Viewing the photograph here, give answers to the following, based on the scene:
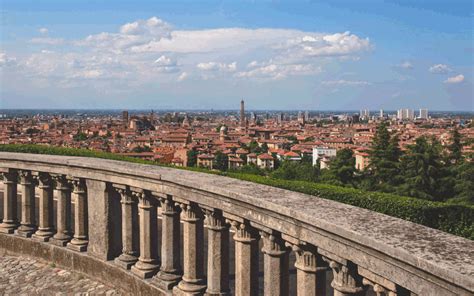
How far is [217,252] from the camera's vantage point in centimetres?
588

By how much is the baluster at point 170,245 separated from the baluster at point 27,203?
11.2 feet

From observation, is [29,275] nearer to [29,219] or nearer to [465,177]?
[29,219]

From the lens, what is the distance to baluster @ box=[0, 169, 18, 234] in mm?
9094

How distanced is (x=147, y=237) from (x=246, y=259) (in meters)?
2.03

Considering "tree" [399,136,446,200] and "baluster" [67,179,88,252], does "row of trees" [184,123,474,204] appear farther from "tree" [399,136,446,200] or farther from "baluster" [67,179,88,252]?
"baluster" [67,179,88,252]

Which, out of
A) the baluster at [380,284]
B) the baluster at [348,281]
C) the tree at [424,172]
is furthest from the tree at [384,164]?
the baluster at [380,284]

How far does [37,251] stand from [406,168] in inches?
1223

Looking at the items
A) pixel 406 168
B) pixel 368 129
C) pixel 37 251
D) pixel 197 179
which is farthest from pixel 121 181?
pixel 368 129

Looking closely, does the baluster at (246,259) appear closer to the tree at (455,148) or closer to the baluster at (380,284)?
the baluster at (380,284)

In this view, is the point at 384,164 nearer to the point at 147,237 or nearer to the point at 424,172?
the point at 424,172

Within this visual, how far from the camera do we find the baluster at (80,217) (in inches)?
316

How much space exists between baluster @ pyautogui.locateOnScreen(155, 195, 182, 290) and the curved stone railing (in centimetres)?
1

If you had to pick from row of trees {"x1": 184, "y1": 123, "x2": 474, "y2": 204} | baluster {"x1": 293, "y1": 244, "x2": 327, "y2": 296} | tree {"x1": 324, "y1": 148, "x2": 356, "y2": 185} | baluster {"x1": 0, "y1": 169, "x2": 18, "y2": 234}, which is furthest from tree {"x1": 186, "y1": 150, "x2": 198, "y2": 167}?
baluster {"x1": 293, "y1": 244, "x2": 327, "y2": 296}

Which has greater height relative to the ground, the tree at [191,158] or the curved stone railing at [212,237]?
the curved stone railing at [212,237]
